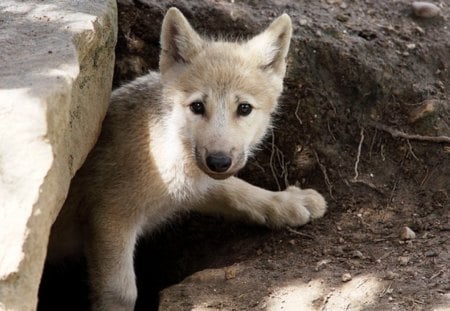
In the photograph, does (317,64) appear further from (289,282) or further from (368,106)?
(289,282)

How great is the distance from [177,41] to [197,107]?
50cm

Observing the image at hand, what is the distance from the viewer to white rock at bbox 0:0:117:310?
2.97 meters

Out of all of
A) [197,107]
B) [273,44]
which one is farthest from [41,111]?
[273,44]

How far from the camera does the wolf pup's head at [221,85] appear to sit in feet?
14.5

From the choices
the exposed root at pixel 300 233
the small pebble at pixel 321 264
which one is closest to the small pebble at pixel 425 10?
the exposed root at pixel 300 233

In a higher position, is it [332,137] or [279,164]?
[332,137]

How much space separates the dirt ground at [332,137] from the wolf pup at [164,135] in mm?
578

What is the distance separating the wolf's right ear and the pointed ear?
39cm

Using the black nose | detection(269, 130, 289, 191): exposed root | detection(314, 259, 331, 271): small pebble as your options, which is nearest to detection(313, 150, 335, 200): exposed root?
detection(269, 130, 289, 191): exposed root

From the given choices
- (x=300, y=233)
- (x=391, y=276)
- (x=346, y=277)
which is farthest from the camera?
(x=300, y=233)

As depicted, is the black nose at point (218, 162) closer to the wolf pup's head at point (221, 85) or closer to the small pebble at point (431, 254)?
the wolf pup's head at point (221, 85)

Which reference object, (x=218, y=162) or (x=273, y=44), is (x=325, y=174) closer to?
(x=273, y=44)

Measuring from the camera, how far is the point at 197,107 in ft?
15.2

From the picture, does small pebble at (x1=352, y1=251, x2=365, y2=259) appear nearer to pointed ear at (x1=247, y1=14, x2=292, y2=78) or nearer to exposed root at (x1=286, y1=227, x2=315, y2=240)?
exposed root at (x1=286, y1=227, x2=315, y2=240)
